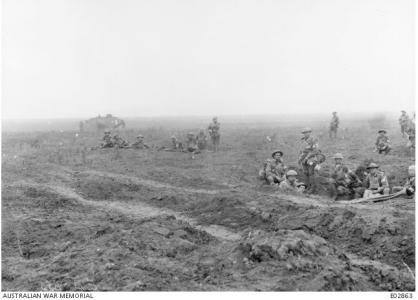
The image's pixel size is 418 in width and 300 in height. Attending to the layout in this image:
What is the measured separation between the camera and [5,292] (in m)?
4.97

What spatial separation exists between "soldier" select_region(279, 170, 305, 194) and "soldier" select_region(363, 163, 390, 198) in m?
1.55

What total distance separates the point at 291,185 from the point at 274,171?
729mm

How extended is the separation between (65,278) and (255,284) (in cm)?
230

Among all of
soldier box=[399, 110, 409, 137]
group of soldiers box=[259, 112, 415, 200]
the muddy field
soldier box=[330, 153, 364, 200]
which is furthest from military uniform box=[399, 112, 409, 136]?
soldier box=[330, 153, 364, 200]

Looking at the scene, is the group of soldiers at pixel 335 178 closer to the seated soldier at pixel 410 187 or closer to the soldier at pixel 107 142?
the seated soldier at pixel 410 187

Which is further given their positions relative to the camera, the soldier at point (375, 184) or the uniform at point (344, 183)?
the uniform at point (344, 183)

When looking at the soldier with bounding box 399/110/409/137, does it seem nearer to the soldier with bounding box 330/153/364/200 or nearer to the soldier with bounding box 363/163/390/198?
the soldier with bounding box 330/153/364/200

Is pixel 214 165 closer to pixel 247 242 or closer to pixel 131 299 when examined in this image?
pixel 247 242

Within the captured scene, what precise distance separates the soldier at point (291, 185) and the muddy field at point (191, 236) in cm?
34

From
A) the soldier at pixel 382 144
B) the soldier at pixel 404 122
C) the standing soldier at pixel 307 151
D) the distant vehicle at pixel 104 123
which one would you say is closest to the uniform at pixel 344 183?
the standing soldier at pixel 307 151

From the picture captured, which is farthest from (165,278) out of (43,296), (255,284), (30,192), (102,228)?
(30,192)

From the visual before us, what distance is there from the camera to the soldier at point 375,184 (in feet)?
30.3

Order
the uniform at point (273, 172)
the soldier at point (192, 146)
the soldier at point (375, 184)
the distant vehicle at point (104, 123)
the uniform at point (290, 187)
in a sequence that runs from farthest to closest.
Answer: the distant vehicle at point (104, 123), the soldier at point (192, 146), the uniform at point (273, 172), the uniform at point (290, 187), the soldier at point (375, 184)

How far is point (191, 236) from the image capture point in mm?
6727
